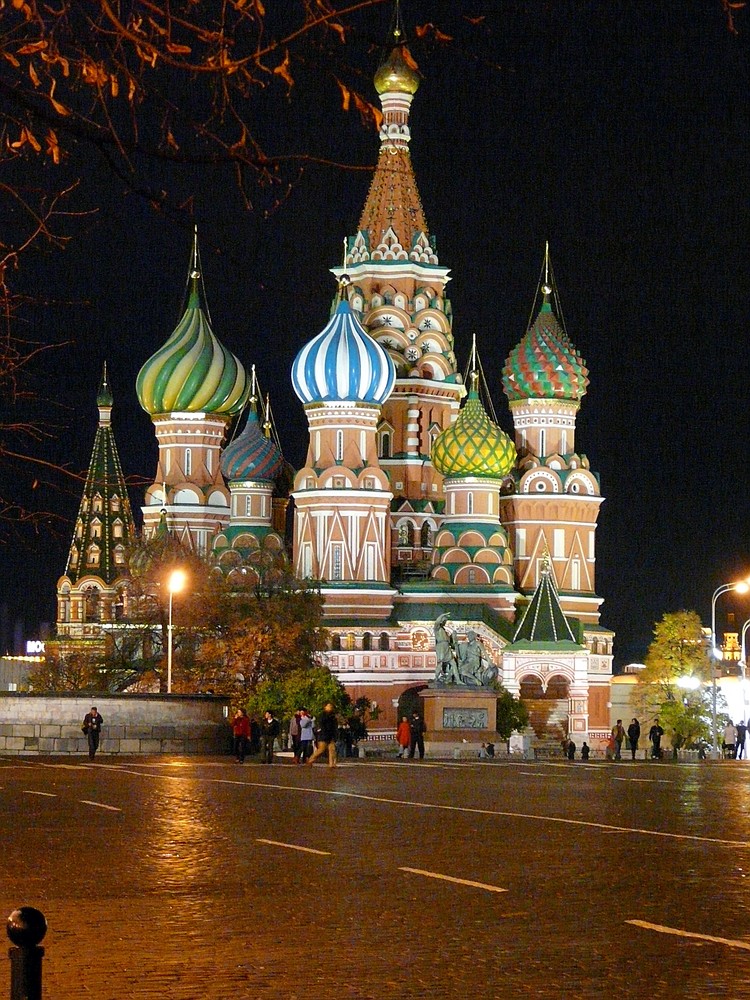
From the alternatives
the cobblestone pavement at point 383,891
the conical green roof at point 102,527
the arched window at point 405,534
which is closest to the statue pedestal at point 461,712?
the arched window at point 405,534

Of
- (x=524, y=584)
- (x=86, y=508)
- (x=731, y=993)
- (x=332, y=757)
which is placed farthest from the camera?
(x=86, y=508)

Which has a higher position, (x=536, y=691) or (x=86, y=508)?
(x=86, y=508)

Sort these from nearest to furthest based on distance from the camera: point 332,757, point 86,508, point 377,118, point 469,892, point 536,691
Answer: point 377,118, point 469,892, point 332,757, point 536,691, point 86,508

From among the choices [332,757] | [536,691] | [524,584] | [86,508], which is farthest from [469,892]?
[86,508]

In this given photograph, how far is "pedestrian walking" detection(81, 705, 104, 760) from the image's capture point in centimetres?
3278

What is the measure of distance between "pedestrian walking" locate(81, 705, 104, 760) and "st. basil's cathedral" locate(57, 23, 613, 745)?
3931 cm

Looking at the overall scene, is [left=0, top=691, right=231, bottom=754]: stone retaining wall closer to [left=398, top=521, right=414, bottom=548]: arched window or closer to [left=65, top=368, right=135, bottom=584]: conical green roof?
[left=398, top=521, right=414, bottom=548]: arched window

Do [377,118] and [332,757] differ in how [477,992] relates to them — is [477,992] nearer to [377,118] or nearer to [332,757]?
[377,118]

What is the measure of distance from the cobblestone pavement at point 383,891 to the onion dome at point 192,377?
60.1m

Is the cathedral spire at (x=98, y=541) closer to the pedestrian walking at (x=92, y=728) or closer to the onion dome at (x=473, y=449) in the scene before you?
the onion dome at (x=473, y=449)

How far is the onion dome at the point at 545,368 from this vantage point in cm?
8400

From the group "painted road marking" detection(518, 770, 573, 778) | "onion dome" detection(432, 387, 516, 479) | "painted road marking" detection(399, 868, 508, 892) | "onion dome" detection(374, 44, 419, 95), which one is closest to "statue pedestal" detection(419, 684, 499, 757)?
"onion dome" detection(432, 387, 516, 479)

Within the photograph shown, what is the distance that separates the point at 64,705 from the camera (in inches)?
1425

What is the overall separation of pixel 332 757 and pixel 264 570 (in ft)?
115
